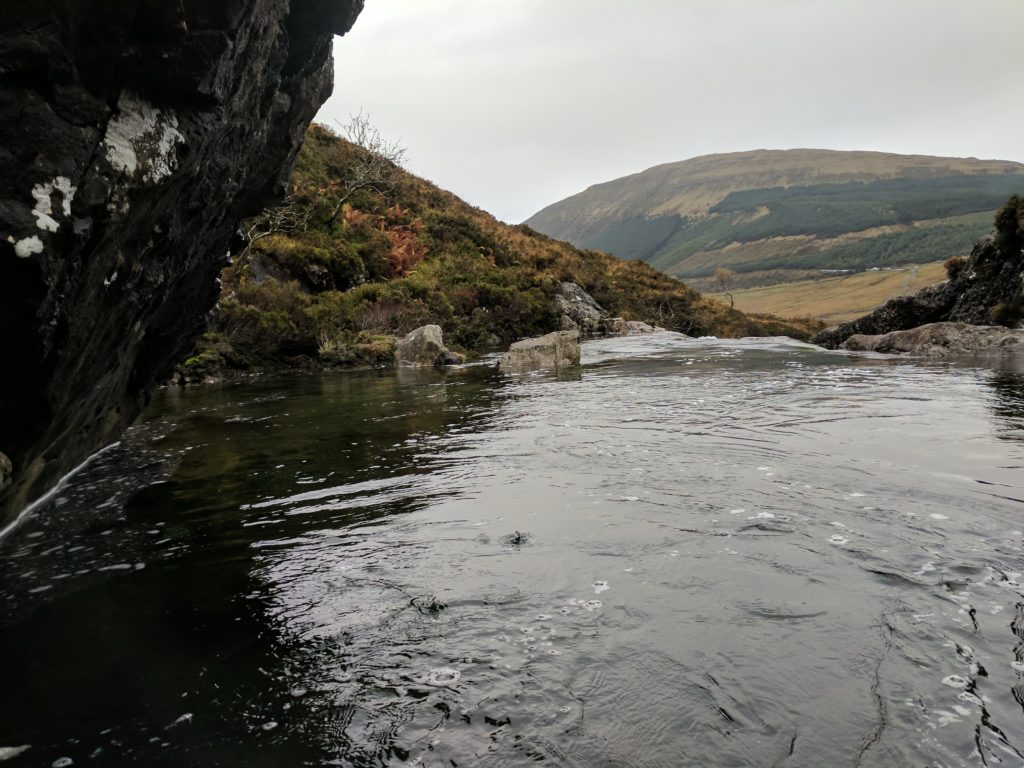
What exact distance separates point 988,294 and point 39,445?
27.5m

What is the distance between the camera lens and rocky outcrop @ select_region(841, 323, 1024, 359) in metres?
18.4

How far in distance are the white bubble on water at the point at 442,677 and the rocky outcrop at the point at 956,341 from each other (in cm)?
1997

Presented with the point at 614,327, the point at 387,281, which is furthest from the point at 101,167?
the point at 614,327

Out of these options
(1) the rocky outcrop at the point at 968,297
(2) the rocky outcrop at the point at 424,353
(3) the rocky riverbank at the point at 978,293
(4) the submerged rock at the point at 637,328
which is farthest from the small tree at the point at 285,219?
(1) the rocky outcrop at the point at 968,297

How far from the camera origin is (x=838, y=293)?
11844 cm

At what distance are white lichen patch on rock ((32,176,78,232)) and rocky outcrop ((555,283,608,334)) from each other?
34.6 m

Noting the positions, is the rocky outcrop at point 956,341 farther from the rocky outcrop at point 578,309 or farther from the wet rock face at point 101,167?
the wet rock face at point 101,167

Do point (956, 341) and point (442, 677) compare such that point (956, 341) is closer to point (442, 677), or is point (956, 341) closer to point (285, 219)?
point (442, 677)

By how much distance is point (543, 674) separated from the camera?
10.2 feet

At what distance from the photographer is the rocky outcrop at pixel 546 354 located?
2075cm

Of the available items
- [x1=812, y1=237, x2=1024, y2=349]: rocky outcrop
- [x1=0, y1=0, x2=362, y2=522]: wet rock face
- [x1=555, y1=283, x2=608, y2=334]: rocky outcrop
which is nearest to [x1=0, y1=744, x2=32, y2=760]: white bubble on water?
[x1=0, y1=0, x2=362, y2=522]: wet rock face

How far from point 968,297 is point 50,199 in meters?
28.0

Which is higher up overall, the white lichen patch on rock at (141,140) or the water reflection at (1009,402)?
the white lichen patch on rock at (141,140)

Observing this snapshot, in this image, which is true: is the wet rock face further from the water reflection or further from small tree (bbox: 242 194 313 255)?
small tree (bbox: 242 194 313 255)
